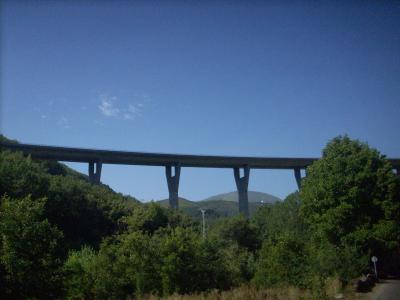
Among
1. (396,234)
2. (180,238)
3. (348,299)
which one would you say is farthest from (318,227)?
(180,238)

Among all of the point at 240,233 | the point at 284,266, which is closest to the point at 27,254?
the point at 284,266

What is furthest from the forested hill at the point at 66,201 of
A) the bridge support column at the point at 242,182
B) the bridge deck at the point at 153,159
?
the bridge support column at the point at 242,182

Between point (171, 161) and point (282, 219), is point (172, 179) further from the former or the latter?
point (282, 219)

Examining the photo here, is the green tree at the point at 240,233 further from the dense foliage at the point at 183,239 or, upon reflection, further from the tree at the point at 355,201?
the tree at the point at 355,201

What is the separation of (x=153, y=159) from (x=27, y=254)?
214 feet

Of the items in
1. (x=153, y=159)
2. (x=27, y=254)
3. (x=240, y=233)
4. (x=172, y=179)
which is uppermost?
(x=153, y=159)

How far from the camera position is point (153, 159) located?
78.9 metres

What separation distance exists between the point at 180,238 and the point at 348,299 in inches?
360

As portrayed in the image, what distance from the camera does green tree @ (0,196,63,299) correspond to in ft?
43.4

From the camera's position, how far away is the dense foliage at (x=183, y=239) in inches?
561

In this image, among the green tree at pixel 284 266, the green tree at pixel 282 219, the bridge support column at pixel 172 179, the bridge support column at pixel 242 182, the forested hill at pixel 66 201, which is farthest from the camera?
the bridge support column at pixel 242 182

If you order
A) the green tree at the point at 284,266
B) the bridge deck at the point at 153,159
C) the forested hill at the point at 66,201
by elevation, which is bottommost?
the green tree at the point at 284,266

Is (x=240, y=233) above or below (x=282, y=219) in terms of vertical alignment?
below

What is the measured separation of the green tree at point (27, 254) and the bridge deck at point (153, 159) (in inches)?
1904
